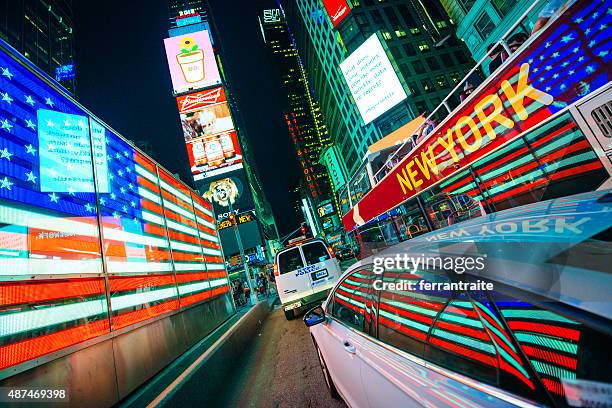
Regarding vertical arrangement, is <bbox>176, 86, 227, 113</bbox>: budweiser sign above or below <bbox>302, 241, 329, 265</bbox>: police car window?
above

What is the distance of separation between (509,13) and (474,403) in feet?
114

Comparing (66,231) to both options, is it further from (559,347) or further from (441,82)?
(441,82)

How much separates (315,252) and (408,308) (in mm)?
7468

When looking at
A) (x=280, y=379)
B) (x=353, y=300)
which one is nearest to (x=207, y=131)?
(x=280, y=379)

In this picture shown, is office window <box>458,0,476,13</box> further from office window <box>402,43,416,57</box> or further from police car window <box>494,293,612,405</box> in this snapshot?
police car window <box>494,293,612,405</box>

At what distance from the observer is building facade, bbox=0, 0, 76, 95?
29.6 m

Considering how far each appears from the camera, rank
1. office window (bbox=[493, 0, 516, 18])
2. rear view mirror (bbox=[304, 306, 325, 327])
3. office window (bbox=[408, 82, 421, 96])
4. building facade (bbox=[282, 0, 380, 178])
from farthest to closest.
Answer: building facade (bbox=[282, 0, 380, 178])
office window (bbox=[408, 82, 421, 96])
office window (bbox=[493, 0, 516, 18])
rear view mirror (bbox=[304, 306, 325, 327])

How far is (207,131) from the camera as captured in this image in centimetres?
4100

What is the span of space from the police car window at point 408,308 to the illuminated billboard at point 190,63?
4816 cm

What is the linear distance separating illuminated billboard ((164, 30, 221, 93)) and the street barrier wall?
43.4 metres

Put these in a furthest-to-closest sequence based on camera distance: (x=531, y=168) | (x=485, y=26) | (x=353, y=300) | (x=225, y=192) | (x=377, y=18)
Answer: (x=377, y=18)
(x=225, y=192)
(x=485, y=26)
(x=531, y=168)
(x=353, y=300)

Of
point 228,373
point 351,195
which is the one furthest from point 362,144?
point 228,373

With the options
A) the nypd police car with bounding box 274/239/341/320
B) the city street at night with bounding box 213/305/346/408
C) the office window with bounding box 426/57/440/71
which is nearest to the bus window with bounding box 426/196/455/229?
the nypd police car with bounding box 274/239/341/320

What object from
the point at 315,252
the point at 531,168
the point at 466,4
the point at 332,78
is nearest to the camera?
the point at 531,168
